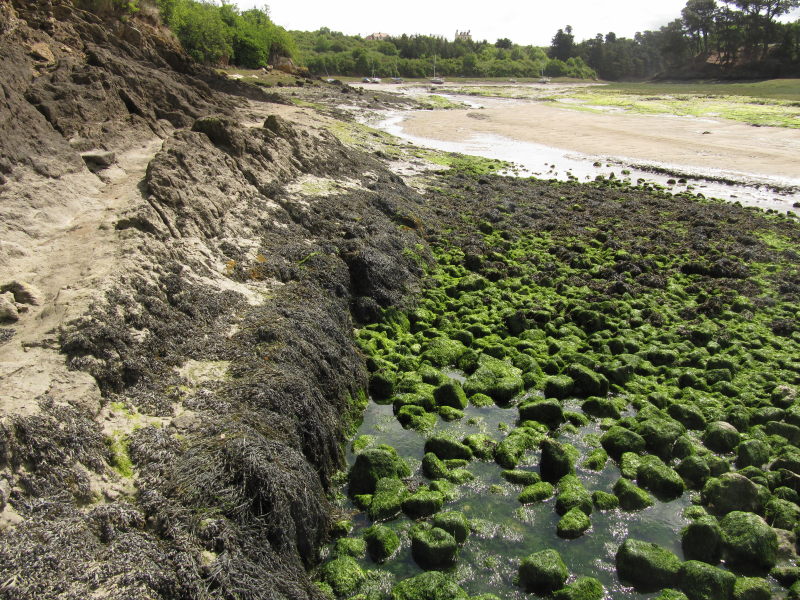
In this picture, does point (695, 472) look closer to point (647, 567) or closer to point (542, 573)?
point (647, 567)

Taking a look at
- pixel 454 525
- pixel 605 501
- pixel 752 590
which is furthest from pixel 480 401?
pixel 752 590

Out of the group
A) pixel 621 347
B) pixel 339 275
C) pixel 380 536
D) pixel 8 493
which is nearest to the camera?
pixel 8 493

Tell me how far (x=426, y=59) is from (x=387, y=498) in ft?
550

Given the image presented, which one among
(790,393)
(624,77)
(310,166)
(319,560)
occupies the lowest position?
(319,560)

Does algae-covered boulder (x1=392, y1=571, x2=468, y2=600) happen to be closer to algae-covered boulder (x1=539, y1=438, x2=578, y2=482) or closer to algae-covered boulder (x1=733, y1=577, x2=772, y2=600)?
algae-covered boulder (x1=539, y1=438, x2=578, y2=482)

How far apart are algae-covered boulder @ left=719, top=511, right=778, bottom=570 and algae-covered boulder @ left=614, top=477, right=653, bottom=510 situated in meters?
1.27

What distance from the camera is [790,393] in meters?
12.7

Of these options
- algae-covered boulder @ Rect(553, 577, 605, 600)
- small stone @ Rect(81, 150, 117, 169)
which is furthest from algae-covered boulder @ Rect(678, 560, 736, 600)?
small stone @ Rect(81, 150, 117, 169)

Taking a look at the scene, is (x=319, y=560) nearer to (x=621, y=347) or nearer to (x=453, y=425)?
(x=453, y=425)

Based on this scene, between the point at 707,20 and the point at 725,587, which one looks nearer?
the point at 725,587

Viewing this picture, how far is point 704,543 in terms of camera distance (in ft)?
28.7

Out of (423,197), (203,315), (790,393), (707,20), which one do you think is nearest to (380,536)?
(203,315)

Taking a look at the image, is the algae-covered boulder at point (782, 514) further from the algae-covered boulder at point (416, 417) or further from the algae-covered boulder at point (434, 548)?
the algae-covered boulder at point (416, 417)

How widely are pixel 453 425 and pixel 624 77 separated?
19057 centimetres
